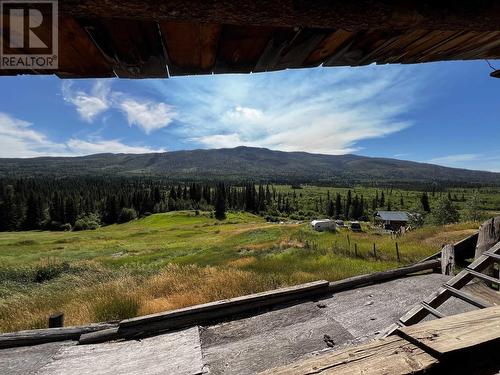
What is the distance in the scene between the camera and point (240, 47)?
1.88m

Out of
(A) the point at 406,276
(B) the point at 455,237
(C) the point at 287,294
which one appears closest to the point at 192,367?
(C) the point at 287,294

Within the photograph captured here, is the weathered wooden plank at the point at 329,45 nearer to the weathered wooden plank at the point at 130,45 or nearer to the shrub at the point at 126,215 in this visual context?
the weathered wooden plank at the point at 130,45

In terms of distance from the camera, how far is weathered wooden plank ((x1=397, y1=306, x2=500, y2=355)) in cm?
148

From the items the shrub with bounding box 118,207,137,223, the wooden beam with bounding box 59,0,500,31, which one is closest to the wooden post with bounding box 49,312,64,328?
the wooden beam with bounding box 59,0,500,31

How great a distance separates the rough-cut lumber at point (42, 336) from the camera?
5191 millimetres

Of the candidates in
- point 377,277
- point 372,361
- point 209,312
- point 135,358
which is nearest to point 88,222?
point 209,312

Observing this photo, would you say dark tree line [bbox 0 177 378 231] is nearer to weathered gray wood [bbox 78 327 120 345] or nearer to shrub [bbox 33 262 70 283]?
shrub [bbox 33 262 70 283]

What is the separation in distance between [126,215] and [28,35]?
373 feet

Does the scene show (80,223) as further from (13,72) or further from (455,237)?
(13,72)

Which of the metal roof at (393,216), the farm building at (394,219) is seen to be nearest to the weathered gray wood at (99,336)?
the farm building at (394,219)

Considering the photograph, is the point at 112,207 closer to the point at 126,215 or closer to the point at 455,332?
the point at 126,215

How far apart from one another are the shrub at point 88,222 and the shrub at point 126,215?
7547mm

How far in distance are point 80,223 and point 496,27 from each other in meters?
111

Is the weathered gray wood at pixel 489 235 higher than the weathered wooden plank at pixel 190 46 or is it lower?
lower
